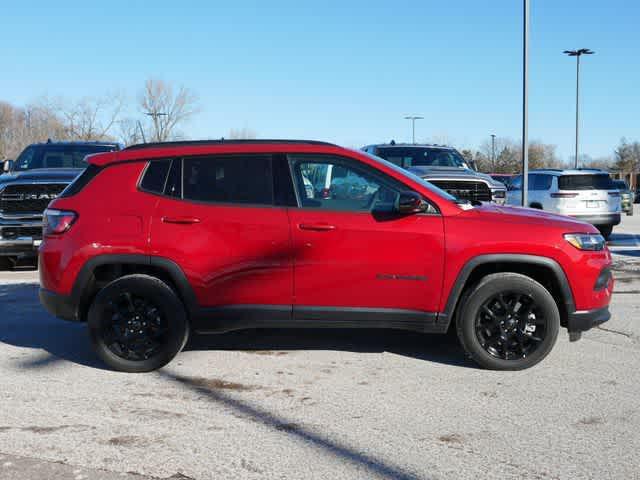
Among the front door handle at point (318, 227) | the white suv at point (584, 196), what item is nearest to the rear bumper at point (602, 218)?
the white suv at point (584, 196)

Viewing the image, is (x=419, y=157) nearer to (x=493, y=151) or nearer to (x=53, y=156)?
(x=53, y=156)

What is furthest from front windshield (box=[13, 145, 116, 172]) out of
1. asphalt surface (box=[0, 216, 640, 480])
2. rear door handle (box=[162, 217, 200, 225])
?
rear door handle (box=[162, 217, 200, 225])

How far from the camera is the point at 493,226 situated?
5391 mm

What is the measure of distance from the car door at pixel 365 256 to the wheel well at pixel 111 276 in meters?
1.02

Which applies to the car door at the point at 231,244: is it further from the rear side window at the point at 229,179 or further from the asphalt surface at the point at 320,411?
the asphalt surface at the point at 320,411

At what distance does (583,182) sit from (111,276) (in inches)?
519

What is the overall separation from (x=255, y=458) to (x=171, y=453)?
0.47 metres

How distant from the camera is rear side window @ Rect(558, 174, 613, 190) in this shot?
16.3 meters

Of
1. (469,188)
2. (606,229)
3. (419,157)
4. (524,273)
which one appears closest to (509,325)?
(524,273)

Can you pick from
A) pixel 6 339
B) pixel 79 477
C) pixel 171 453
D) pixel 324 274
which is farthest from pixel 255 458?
pixel 6 339

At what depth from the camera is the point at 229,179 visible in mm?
5629

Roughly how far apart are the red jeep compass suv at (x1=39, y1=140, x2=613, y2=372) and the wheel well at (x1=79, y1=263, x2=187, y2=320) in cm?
2

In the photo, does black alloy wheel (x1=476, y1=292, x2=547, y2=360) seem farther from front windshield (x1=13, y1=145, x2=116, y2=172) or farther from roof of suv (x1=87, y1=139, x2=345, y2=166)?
front windshield (x1=13, y1=145, x2=116, y2=172)

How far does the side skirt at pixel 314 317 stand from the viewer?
5.46m
